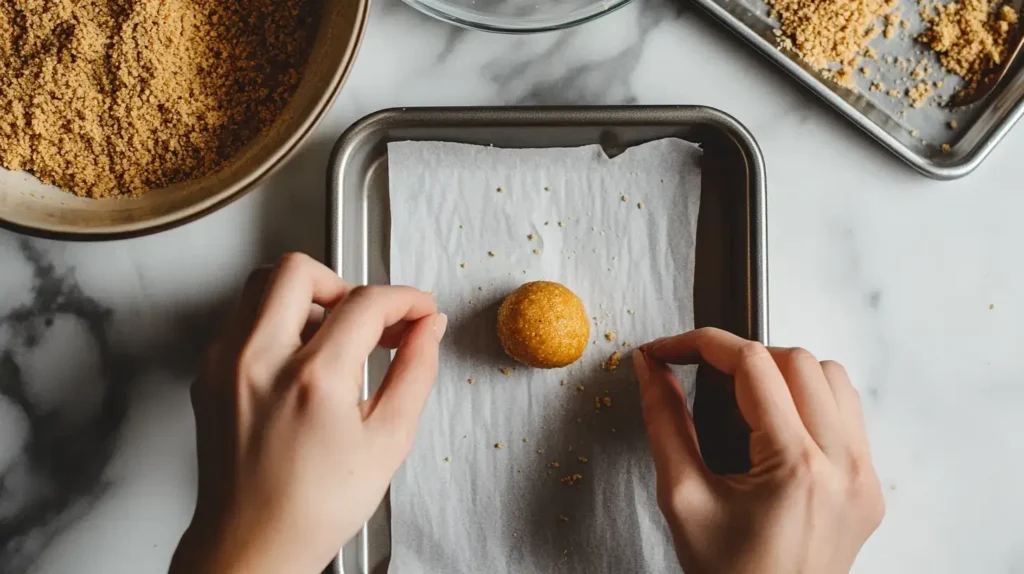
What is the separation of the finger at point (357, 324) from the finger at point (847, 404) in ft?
1.30

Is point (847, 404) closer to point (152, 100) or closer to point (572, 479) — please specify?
point (572, 479)

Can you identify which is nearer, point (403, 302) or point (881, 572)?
point (403, 302)

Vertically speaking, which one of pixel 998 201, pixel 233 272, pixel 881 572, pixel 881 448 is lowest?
Result: pixel 881 572

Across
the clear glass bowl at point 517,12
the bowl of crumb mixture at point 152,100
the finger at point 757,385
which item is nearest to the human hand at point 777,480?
the finger at point 757,385

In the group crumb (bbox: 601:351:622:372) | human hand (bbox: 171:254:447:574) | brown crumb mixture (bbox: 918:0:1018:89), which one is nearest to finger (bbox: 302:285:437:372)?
human hand (bbox: 171:254:447:574)

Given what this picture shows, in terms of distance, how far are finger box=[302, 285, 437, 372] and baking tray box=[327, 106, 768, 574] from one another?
0.42 feet

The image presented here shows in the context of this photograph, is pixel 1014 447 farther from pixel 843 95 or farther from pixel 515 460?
pixel 515 460

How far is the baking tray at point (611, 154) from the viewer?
76 centimetres

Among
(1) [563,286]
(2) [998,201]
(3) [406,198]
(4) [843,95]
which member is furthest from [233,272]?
(2) [998,201]

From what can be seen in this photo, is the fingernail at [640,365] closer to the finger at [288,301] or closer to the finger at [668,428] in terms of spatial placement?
the finger at [668,428]

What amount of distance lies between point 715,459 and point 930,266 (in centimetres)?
33

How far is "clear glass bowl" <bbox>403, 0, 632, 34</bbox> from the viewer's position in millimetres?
758

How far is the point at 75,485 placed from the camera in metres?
0.80

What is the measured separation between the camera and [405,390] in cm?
63
